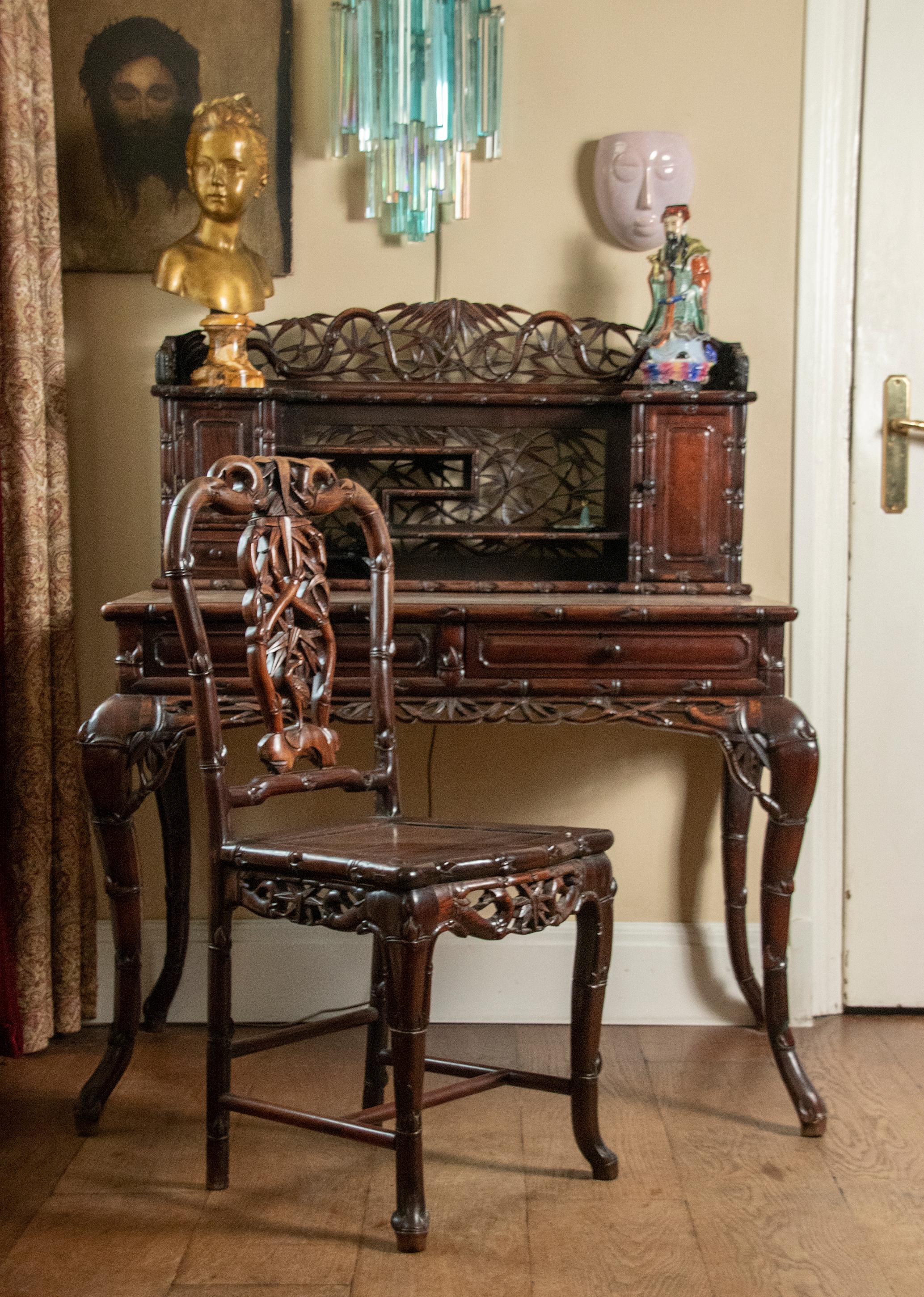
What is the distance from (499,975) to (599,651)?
2.86 ft

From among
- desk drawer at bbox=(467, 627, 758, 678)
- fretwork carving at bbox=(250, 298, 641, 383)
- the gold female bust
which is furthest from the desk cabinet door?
the gold female bust

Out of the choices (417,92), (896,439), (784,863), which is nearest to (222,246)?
(417,92)

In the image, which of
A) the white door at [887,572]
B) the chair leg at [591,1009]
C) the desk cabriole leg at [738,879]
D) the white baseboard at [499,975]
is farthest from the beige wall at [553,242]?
the chair leg at [591,1009]

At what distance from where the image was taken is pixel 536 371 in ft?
8.24

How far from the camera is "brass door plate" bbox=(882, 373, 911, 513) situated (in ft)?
8.52

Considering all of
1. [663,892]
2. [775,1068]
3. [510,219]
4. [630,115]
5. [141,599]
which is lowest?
[775,1068]

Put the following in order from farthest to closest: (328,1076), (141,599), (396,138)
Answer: (396,138)
(328,1076)
(141,599)

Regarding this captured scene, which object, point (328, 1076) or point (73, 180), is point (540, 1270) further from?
point (73, 180)

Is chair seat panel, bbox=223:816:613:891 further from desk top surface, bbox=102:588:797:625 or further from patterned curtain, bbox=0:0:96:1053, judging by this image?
patterned curtain, bbox=0:0:96:1053

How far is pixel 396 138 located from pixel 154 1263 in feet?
6.55

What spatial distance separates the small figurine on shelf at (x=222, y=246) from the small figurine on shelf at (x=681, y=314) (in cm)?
75

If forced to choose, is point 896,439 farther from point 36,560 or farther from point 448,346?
point 36,560

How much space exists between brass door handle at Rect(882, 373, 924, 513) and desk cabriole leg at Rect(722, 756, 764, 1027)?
26.6 inches

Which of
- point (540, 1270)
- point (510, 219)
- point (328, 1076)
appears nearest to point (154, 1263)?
point (540, 1270)
